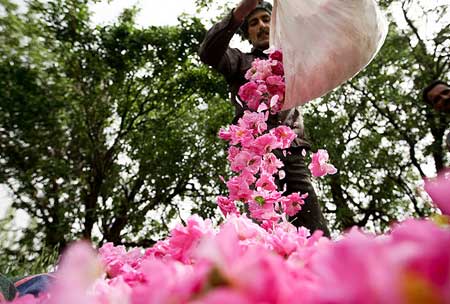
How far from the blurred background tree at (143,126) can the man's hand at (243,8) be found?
222 inches

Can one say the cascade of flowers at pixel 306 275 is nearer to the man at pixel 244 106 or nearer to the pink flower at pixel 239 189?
the pink flower at pixel 239 189

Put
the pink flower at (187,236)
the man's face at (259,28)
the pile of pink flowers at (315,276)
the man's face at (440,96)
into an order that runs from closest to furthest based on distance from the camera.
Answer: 1. the pile of pink flowers at (315,276)
2. the pink flower at (187,236)
3. the man's face at (259,28)
4. the man's face at (440,96)

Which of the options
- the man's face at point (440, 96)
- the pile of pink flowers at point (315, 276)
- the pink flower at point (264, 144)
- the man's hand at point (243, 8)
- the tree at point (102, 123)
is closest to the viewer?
the pile of pink flowers at point (315, 276)

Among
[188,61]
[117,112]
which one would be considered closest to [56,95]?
[117,112]

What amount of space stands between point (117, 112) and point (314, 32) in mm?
7781

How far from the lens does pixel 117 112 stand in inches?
355

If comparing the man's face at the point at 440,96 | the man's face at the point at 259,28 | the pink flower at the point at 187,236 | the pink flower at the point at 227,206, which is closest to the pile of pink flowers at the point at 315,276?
the pink flower at the point at 187,236

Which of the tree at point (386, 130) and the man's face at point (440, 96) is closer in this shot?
the man's face at point (440, 96)

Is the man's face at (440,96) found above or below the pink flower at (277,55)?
above

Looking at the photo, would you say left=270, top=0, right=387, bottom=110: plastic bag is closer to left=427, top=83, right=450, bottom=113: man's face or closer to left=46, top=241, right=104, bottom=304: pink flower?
left=46, top=241, right=104, bottom=304: pink flower

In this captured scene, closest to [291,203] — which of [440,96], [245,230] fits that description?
[245,230]

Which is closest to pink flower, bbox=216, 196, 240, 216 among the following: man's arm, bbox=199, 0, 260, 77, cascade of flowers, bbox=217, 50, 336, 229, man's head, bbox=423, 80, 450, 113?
cascade of flowers, bbox=217, 50, 336, 229

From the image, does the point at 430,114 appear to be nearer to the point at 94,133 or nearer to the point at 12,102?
the point at 94,133

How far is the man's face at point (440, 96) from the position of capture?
3.38m
